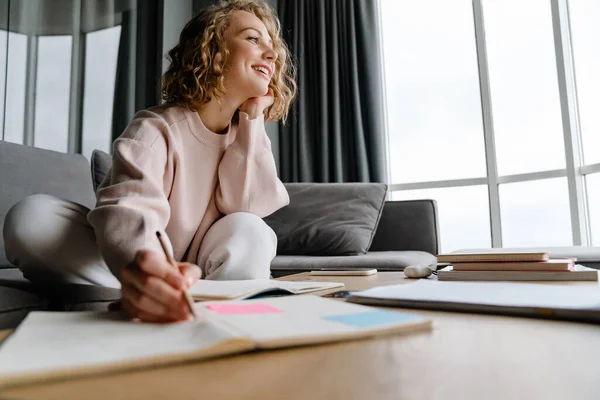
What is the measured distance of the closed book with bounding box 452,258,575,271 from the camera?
91 cm

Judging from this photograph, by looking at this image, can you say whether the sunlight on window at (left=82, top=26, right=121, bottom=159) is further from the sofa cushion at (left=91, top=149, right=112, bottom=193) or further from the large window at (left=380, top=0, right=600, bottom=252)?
the large window at (left=380, top=0, right=600, bottom=252)

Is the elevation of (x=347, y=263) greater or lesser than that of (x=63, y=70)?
lesser

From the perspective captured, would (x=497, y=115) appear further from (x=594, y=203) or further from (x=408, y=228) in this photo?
(x=408, y=228)

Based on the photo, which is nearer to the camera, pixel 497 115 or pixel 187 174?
pixel 187 174

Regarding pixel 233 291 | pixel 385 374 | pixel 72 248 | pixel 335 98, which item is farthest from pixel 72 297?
pixel 335 98

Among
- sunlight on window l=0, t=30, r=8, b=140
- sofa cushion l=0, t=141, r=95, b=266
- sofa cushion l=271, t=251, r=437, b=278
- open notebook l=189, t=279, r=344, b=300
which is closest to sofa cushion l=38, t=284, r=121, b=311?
open notebook l=189, t=279, r=344, b=300

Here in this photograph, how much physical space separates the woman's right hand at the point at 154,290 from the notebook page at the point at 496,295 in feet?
0.91

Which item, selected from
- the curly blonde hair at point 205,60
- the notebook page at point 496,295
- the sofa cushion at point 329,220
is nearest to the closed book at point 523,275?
the notebook page at point 496,295

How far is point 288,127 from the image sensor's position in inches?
145

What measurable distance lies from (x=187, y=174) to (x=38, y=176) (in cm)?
67

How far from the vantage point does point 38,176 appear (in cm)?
161

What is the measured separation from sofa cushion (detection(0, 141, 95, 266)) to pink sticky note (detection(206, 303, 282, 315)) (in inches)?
48.5

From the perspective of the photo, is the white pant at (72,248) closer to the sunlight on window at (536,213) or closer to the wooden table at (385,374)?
the wooden table at (385,374)

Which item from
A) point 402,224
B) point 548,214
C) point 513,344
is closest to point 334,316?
Answer: point 513,344
